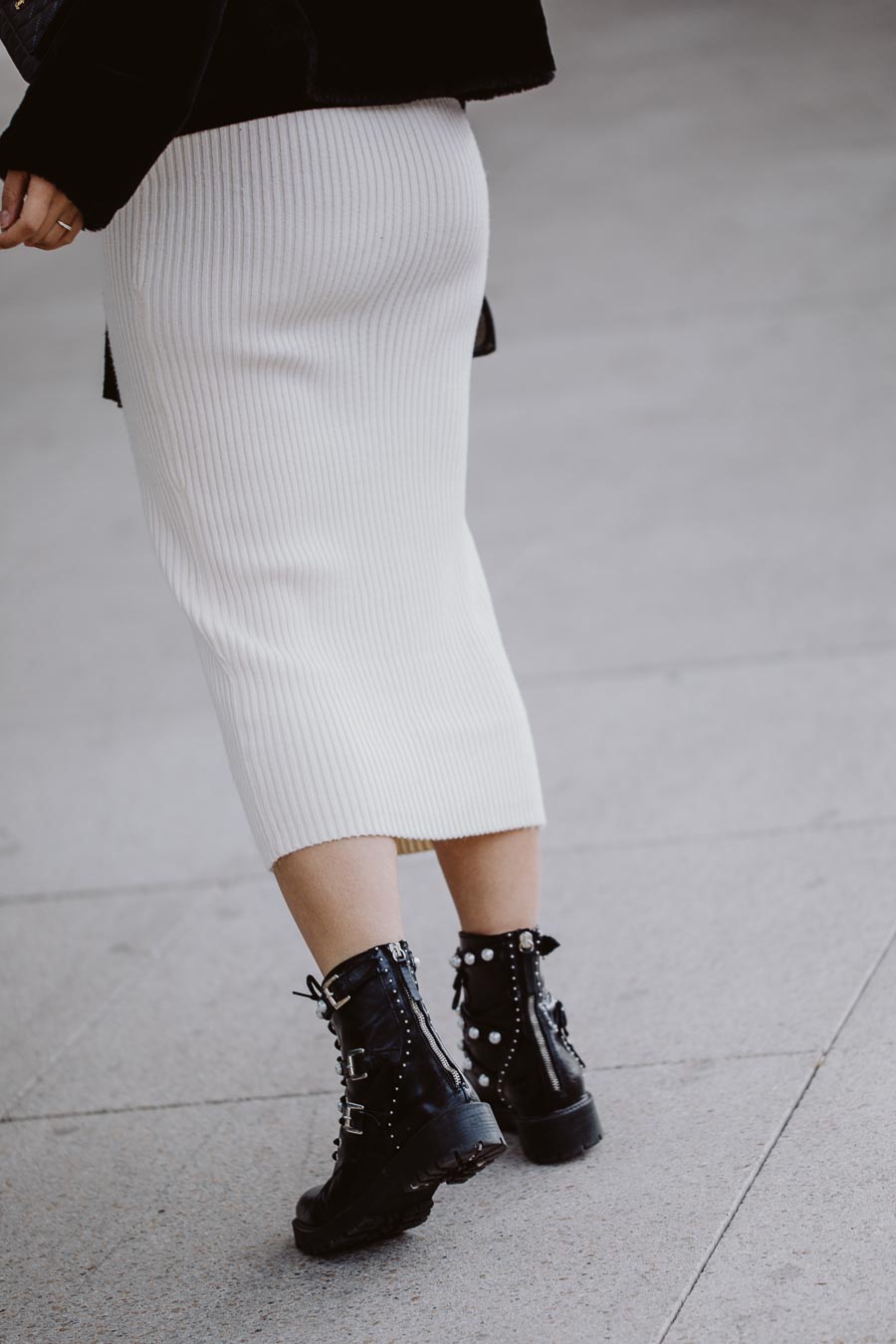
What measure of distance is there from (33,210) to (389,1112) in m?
1.02

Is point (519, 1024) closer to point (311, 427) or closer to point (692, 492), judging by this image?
point (311, 427)

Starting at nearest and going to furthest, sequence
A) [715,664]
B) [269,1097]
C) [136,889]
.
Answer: [269,1097] < [136,889] < [715,664]

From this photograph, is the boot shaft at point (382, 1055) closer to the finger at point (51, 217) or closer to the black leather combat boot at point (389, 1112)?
the black leather combat boot at point (389, 1112)

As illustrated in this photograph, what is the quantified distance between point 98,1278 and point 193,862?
1.51 meters

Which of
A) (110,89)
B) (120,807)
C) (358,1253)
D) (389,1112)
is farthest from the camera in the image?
(120,807)

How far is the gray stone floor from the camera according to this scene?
5.82 ft

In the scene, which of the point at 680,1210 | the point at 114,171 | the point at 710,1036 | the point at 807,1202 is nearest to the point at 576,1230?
the point at 680,1210

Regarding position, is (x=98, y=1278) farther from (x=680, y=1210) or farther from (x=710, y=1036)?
(x=710, y=1036)

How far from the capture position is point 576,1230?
180 centimetres

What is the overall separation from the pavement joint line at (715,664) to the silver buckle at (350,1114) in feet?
7.81

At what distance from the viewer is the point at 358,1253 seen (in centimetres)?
184

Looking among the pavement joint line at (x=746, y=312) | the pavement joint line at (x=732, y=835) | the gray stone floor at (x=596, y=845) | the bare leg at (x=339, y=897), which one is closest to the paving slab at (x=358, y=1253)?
the gray stone floor at (x=596, y=845)

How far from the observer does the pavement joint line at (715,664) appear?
391 cm

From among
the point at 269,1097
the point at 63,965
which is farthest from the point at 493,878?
the point at 63,965
